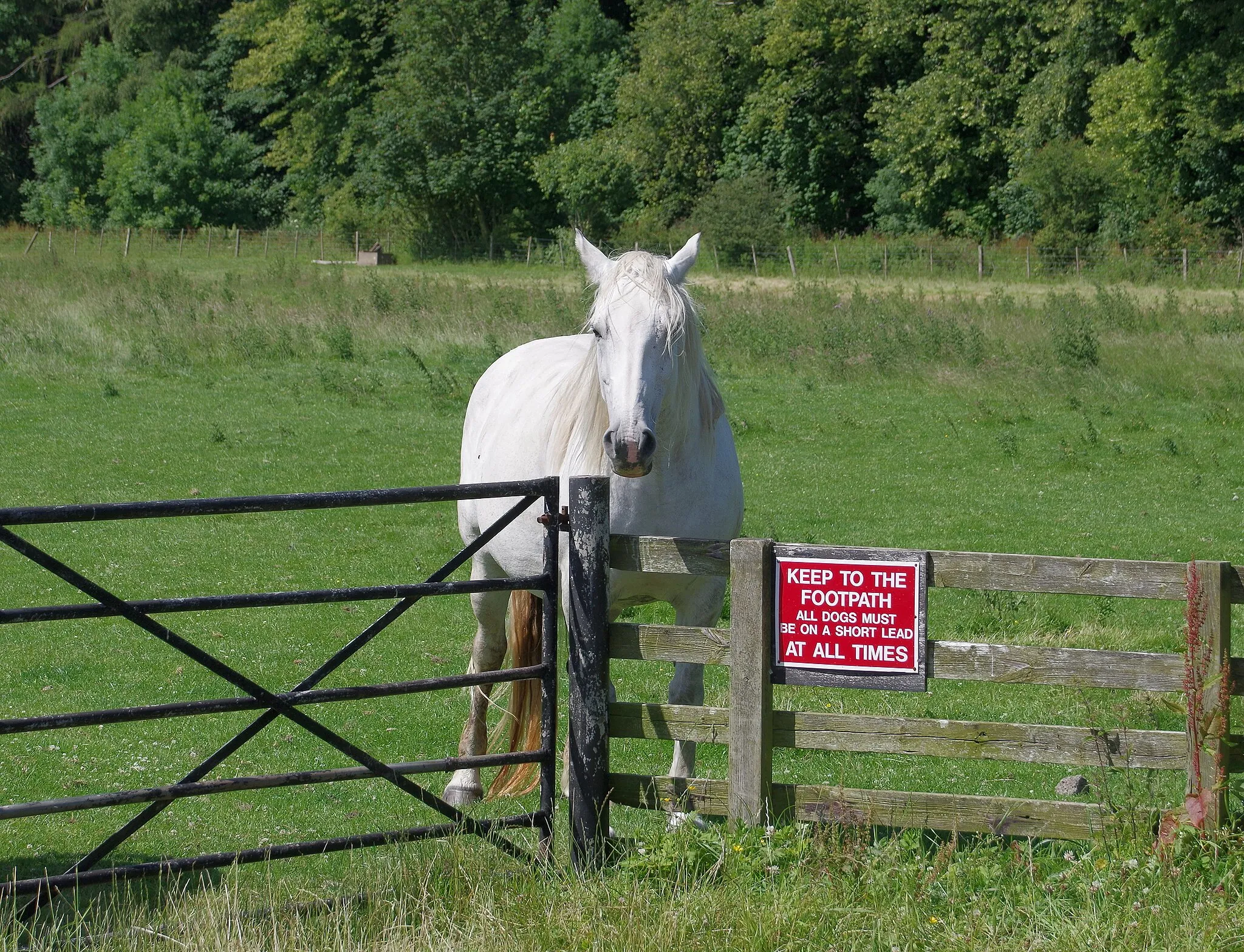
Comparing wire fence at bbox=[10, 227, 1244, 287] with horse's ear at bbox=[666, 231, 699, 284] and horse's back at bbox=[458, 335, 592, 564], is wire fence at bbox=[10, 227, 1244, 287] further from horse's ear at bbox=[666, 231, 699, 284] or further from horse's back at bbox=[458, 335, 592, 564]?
horse's ear at bbox=[666, 231, 699, 284]

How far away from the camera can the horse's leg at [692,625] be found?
17.4 feet

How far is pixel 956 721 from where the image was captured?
4391 millimetres

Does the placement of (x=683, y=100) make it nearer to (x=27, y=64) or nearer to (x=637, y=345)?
(x=27, y=64)

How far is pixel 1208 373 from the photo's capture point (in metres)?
19.5

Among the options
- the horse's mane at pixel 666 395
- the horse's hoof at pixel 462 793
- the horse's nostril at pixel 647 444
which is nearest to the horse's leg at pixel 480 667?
the horse's hoof at pixel 462 793

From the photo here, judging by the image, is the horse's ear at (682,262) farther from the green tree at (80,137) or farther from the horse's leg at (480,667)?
the green tree at (80,137)

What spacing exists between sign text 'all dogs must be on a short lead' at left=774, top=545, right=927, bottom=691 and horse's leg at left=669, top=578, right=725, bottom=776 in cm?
75

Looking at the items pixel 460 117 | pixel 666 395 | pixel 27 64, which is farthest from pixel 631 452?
pixel 27 64

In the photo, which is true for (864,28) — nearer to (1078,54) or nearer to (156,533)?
(1078,54)

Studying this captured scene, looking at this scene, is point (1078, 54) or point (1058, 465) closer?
point (1058, 465)

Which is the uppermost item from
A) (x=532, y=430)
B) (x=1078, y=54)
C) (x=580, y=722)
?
(x=1078, y=54)

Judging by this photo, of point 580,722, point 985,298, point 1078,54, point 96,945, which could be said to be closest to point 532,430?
point 580,722

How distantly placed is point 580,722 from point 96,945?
180 cm

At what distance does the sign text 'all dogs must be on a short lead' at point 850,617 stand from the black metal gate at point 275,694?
0.89 meters
